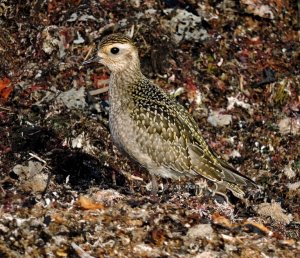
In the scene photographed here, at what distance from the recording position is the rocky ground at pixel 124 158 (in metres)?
7.15

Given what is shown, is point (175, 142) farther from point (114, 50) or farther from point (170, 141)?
point (114, 50)

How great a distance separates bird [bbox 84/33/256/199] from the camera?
7.91 m

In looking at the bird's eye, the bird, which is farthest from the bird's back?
the bird's eye

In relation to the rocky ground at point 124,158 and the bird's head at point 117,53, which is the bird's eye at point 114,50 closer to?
the bird's head at point 117,53

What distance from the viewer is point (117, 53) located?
8312 millimetres

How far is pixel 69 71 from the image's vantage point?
10.7 m

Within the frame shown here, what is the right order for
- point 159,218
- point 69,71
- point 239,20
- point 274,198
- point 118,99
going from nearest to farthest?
point 159,218, point 118,99, point 274,198, point 69,71, point 239,20

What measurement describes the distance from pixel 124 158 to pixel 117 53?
1731mm

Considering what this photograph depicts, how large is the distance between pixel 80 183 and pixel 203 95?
314cm

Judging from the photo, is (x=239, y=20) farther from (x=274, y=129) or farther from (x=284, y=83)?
(x=274, y=129)

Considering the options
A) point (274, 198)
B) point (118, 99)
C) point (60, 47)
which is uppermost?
point (118, 99)

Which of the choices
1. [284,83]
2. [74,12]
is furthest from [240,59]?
[74,12]

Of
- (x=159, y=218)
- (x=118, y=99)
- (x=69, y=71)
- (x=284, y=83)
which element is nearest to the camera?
(x=159, y=218)

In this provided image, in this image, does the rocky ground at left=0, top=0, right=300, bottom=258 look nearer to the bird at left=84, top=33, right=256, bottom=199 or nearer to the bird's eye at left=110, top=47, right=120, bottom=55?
the bird at left=84, top=33, right=256, bottom=199
